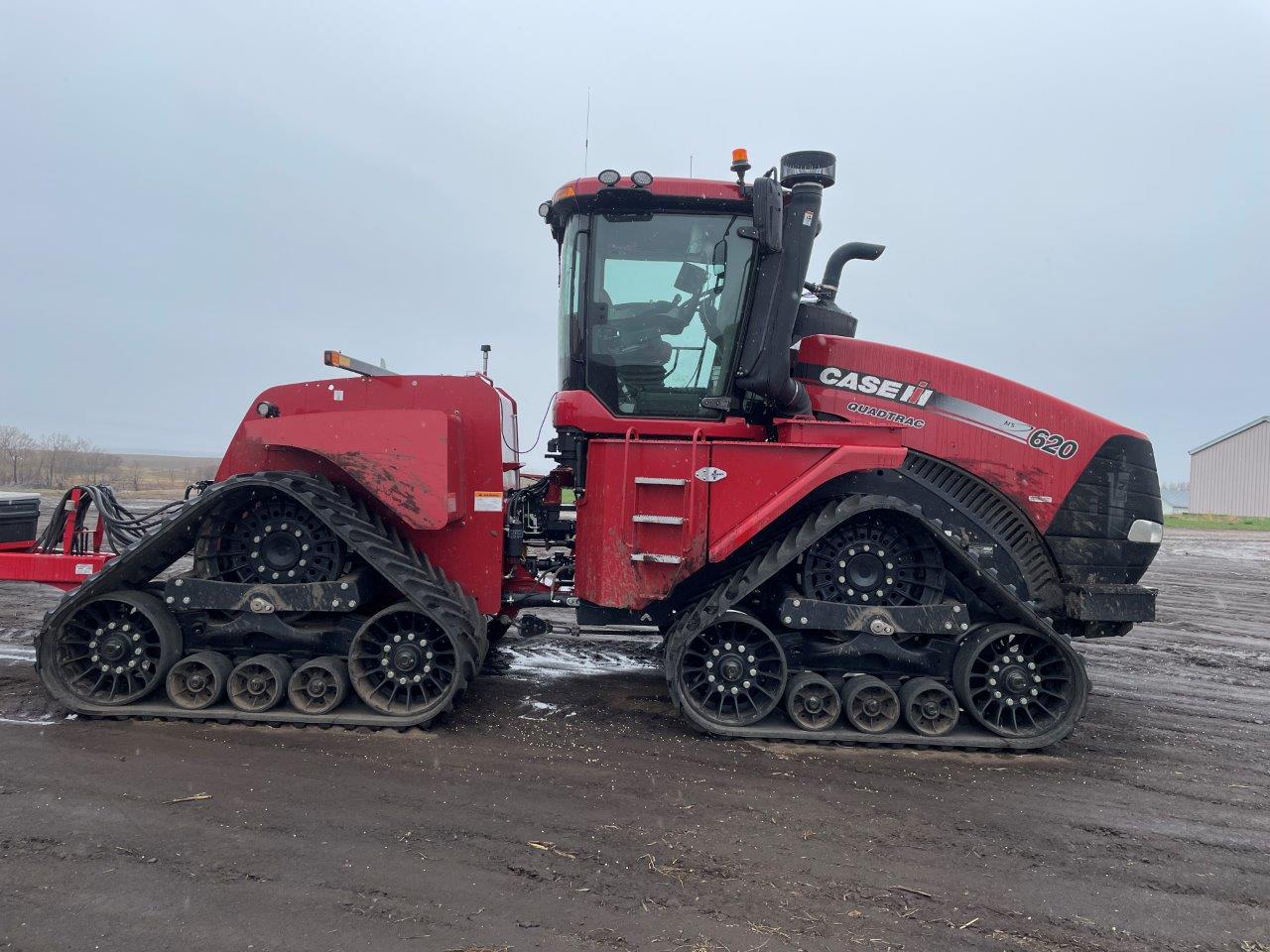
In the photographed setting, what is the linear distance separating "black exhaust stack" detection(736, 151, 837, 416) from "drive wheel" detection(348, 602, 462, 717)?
241 centimetres

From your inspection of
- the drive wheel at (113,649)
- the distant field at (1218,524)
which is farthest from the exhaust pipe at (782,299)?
the distant field at (1218,524)

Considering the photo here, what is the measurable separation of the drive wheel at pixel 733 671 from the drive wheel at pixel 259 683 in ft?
7.50

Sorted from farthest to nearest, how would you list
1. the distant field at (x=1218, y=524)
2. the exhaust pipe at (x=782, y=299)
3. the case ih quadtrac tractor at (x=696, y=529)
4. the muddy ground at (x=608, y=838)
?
the distant field at (x=1218, y=524), the exhaust pipe at (x=782, y=299), the case ih quadtrac tractor at (x=696, y=529), the muddy ground at (x=608, y=838)

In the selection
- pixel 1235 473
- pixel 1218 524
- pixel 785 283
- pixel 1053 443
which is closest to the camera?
pixel 785 283

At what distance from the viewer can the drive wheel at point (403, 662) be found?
4367 mm

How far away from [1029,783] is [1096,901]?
1.14 m

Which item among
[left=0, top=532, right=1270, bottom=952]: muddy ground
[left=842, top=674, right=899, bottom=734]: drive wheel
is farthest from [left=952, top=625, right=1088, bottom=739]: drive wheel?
[left=842, top=674, right=899, bottom=734]: drive wheel

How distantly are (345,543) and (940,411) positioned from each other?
369 centimetres

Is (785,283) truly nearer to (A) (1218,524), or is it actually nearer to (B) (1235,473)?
(A) (1218,524)

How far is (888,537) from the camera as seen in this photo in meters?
4.42

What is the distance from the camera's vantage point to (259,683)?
438 centimetres

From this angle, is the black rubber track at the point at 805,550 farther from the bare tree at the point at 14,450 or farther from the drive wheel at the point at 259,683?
the bare tree at the point at 14,450

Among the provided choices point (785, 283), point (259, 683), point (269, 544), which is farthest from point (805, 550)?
point (259, 683)

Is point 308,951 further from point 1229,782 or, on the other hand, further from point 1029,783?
point 1229,782
